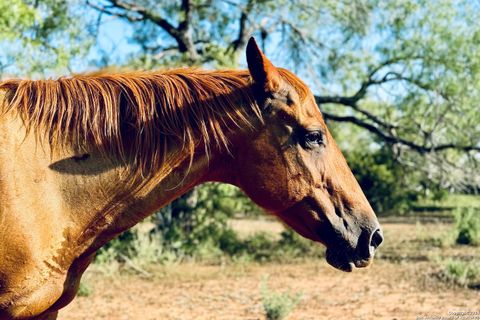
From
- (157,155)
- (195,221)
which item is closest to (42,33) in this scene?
(195,221)

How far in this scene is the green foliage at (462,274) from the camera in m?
7.41

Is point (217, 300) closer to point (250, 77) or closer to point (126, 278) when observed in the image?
point (126, 278)

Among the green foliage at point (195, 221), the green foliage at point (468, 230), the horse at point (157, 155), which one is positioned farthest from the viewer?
the green foliage at point (468, 230)

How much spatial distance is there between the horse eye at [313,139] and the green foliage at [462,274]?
5.87m

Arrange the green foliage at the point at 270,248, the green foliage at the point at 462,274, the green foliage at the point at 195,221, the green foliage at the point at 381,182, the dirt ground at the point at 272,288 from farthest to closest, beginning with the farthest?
1. the green foliage at the point at 381,182
2. the green foliage at the point at 270,248
3. the green foliage at the point at 195,221
4. the green foliage at the point at 462,274
5. the dirt ground at the point at 272,288

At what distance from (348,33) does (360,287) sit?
5.82m

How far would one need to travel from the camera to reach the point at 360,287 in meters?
7.78

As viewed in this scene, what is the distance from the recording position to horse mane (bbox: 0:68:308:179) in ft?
7.72

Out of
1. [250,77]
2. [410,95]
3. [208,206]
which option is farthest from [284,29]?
[250,77]

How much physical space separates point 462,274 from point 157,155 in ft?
21.7

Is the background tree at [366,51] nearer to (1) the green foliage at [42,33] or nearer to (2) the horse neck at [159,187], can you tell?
(1) the green foliage at [42,33]

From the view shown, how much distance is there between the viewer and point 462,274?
760 centimetres

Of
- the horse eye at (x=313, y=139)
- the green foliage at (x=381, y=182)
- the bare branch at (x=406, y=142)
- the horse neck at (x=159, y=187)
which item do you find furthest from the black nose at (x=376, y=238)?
the green foliage at (x=381, y=182)

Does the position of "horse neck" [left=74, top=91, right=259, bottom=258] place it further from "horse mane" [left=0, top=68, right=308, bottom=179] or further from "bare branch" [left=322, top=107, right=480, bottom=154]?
"bare branch" [left=322, top=107, right=480, bottom=154]
